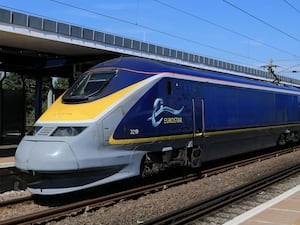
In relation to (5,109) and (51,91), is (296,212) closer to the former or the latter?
(5,109)

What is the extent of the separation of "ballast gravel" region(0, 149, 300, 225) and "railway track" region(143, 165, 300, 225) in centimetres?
51

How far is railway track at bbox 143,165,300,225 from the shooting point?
7809 mm

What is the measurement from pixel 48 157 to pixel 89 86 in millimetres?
2406

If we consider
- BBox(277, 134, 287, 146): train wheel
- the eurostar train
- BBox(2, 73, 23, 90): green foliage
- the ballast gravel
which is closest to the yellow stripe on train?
the eurostar train

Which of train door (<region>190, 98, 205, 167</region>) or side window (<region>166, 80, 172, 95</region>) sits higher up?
side window (<region>166, 80, 172, 95</region>)

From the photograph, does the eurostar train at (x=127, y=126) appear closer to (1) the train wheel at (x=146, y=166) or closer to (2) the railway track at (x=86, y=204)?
(1) the train wheel at (x=146, y=166)

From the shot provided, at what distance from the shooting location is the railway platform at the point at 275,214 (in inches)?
296

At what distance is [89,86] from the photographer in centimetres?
1070

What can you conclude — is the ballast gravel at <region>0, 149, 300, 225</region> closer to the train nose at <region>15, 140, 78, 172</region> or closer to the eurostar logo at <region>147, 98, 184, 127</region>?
the train nose at <region>15, 140, 78, 172</region>

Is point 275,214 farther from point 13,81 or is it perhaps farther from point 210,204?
point 13,81

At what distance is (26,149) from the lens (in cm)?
932

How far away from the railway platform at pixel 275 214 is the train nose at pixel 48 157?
3.26 m

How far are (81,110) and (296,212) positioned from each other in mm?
4625

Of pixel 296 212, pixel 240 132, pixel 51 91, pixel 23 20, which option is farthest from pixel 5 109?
pixel 296 212
